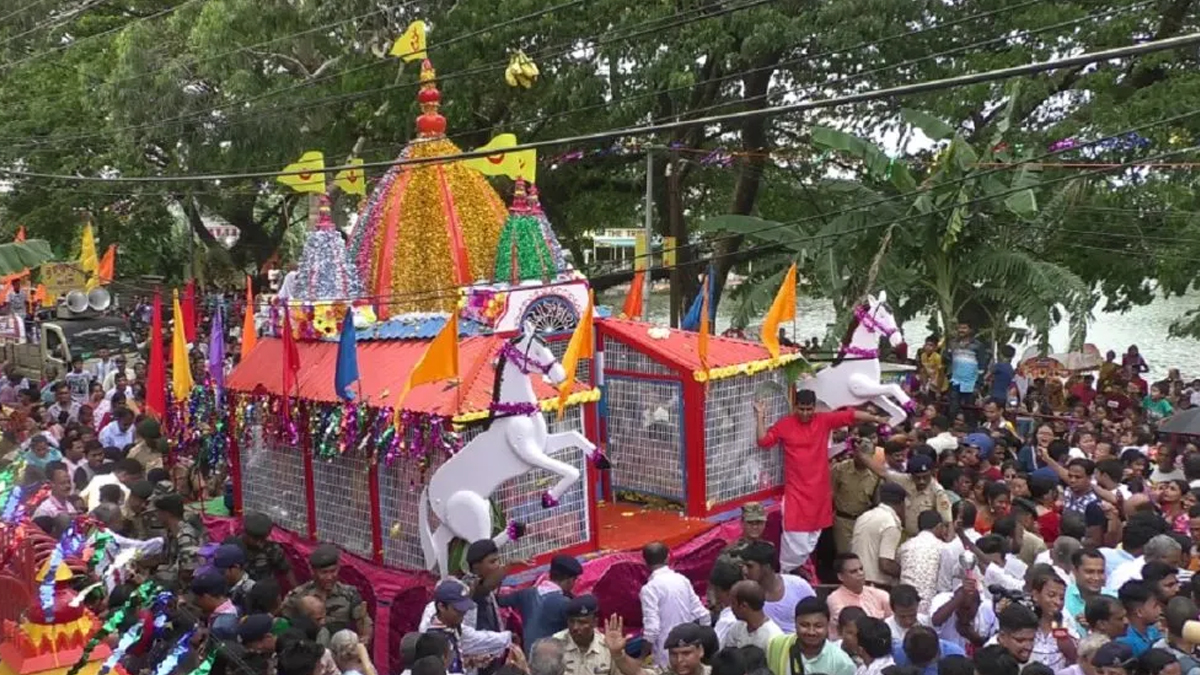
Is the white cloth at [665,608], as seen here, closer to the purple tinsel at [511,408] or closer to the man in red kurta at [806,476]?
the purple tinsel at [511,408]

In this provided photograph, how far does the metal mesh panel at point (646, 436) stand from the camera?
10133 millimetres

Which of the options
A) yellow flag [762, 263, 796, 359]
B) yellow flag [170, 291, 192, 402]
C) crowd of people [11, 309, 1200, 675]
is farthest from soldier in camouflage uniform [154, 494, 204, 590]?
yellow flag [762, 263, 796, 359]

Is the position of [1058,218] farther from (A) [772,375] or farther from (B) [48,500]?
(B) [48,500]

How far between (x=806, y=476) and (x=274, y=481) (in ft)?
15.4

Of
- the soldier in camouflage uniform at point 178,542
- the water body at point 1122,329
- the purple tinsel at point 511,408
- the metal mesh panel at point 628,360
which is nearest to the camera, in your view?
the soldier in camouflage uniform at point 178,542

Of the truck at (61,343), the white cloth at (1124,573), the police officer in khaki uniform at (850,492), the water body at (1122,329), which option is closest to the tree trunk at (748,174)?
the water body at (1122,329)

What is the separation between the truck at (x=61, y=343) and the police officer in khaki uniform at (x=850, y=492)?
15739 mm

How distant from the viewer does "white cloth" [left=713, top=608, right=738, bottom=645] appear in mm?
5871

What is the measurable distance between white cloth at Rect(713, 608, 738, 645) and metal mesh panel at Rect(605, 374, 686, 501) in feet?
13.4

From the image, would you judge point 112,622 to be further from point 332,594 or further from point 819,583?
point 819,583

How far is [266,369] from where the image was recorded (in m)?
10.1

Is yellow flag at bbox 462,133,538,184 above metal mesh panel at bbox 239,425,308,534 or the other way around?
above

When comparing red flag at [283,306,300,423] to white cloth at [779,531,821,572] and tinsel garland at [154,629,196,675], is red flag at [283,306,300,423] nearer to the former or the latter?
tinsel garland at [154,629,196,675]

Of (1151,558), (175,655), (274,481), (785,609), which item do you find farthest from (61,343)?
(1151,558)
